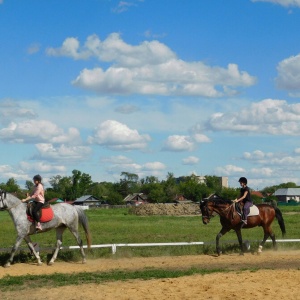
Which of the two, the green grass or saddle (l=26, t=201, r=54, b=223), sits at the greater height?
saddle (l=26, t=201, r=54, b=223)

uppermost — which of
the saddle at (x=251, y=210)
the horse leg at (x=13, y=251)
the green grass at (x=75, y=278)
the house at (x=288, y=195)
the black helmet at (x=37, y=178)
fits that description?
the house at (x=288, y=195)

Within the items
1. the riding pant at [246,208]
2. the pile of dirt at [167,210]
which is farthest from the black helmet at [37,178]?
the pile of dirt at [167,210]

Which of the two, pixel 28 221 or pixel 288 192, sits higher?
pixel 288 192

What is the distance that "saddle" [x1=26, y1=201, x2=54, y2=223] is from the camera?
61.1 feet

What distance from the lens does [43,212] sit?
1881 cm

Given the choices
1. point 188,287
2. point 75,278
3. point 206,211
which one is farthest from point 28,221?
point 188,287

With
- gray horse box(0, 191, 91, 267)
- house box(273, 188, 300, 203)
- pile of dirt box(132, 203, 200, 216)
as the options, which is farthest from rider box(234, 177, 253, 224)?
house box(273, 188, 300, 203)

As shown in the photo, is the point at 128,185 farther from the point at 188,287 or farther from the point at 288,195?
the point at 188,287

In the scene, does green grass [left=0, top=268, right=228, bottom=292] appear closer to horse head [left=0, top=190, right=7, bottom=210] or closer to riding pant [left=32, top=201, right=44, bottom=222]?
riding pant [left=32, top=201, right=44, bottom=222]

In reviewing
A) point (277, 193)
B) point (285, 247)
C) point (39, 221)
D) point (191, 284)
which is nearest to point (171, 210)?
point (285, 247)

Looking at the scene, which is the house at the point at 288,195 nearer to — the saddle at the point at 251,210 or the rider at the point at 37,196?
the saddle at the point at 251,210

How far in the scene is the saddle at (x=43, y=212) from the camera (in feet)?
61.1

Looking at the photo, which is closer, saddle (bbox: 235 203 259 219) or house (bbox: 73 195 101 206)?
saddle (bbox: 235 203 259 219)

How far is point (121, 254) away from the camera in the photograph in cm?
2109
